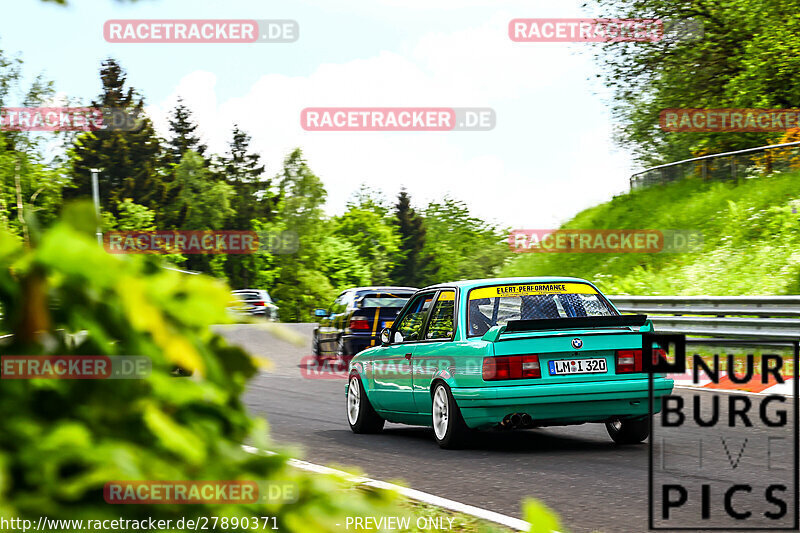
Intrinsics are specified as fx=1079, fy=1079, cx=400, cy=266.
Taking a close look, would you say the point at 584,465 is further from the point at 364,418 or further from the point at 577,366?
the point at 364,418

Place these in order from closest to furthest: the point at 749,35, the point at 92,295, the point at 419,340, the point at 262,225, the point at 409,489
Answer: the point at 92,295, the point at 409,489, the point at 419,340, the point at 749,35, the point at 262,225

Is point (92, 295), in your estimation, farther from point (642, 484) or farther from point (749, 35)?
point (749, 35)

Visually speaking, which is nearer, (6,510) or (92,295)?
(6,510)

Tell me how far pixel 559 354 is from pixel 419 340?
1923 millimetres

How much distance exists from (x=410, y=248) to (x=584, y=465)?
120 m

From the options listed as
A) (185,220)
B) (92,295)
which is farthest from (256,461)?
(185,220)

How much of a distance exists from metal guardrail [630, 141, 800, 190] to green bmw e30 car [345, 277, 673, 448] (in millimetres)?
22153

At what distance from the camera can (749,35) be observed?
130 feet

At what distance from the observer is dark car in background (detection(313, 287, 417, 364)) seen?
23031mm

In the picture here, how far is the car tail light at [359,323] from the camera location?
23116 mm

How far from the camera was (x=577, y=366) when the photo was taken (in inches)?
377

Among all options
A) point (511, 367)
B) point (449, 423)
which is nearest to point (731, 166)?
point (449, 423)

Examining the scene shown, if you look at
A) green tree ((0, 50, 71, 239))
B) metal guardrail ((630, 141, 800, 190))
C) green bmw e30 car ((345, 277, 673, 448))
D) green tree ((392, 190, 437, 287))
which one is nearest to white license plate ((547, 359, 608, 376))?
green bmw e30 car ((345, 277, 673, 448))

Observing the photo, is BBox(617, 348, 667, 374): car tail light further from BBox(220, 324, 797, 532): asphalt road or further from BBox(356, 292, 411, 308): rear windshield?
BBox(356, 292, 411, 308): rear windshield
